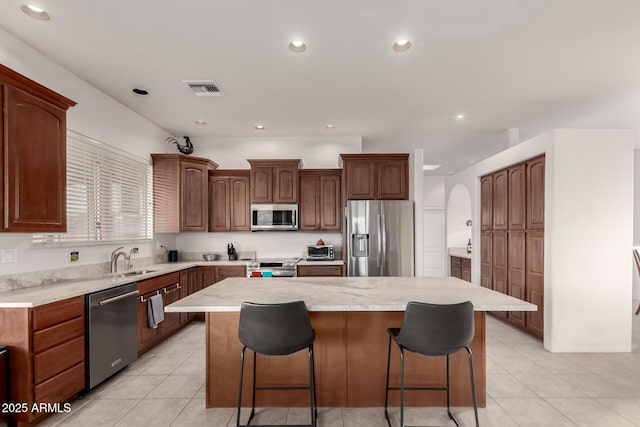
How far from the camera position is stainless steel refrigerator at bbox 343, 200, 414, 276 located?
4.56 meters

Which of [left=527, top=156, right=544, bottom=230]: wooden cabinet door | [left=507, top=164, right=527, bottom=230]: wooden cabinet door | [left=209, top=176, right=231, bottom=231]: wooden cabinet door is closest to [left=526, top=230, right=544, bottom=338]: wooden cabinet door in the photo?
[left=527, top=156, right=544, bottom=230]: wooden cabinet door

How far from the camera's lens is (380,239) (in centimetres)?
457

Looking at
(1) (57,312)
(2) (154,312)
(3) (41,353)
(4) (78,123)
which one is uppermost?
(4) (78,123)

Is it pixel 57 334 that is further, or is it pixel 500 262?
pixel 500 262

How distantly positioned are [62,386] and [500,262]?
498cm

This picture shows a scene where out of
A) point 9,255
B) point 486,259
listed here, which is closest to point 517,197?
point 486,259

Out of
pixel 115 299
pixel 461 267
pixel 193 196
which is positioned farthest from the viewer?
pixel 461 267

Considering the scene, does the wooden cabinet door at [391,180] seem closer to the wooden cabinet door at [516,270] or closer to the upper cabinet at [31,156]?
the wooden cabinet door at [516,270]

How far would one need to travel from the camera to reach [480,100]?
3844 millimetres

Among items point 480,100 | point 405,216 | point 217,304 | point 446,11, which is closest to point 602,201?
point 480,100

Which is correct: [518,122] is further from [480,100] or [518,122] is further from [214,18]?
[214,18]

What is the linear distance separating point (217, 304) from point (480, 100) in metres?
3.73

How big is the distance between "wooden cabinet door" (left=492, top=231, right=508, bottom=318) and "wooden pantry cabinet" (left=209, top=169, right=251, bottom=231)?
3.74 metres

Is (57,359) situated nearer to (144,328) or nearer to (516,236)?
(144,328)
